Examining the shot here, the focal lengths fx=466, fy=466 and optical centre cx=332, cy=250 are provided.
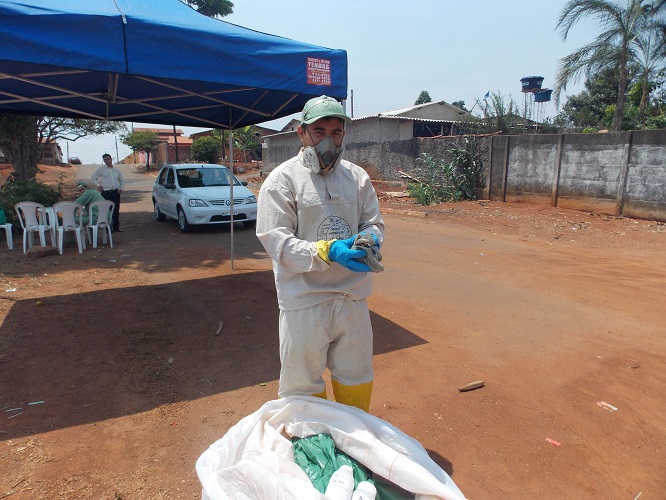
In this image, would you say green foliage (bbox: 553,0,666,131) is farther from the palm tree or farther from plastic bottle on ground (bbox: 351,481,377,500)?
plastic bottle on ground (bbox: 351,481,377,500)

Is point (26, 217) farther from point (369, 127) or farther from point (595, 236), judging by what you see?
point (369, 127)

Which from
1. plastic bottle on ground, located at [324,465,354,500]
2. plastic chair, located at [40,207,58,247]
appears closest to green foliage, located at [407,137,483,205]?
plastic chair, located at [40,207,58,247]

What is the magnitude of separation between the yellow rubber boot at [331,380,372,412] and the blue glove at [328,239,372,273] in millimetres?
656

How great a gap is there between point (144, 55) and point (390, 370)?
9.94 ft

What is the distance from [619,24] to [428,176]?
7.92 metres

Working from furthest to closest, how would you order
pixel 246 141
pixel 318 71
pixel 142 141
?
pixel 142 141
pixel 246 141
pixel 318 71

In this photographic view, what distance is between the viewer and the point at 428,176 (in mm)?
16656

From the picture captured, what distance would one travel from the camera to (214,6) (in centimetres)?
2588

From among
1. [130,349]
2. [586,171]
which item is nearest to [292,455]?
[130,349]

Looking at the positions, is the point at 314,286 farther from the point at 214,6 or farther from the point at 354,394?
the point at 214,6

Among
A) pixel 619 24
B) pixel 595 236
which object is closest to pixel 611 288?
pixel 595 236

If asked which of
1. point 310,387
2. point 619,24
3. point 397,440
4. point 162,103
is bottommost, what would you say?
point 397,440

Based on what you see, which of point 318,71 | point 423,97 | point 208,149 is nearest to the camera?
point 318,71

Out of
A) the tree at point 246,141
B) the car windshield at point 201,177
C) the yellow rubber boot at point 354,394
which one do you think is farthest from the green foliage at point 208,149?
the yellow rubber boot at point 354,394
